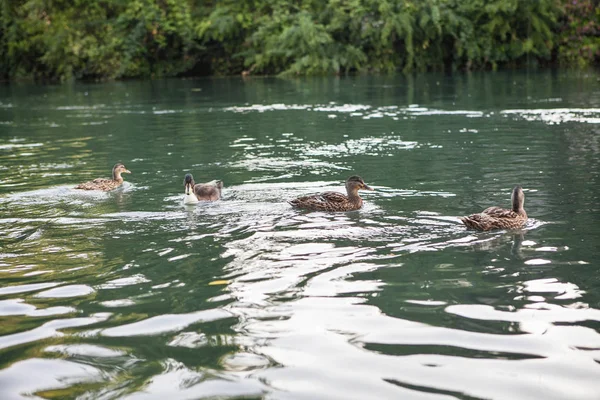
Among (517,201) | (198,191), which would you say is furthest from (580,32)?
(517,201)

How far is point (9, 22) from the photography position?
51.1 metres

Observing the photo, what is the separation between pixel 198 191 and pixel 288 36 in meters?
32.3

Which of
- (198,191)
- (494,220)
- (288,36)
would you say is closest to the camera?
(494,220)

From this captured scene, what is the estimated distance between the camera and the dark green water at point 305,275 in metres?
6.38

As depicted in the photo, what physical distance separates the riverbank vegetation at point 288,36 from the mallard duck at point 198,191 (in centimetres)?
3113

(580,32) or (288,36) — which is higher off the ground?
(288,36)

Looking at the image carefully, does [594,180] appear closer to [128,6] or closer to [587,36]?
[587,36]

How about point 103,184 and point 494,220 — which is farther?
point 103,184

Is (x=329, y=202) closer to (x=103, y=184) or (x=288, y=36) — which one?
(x=103, y=184)

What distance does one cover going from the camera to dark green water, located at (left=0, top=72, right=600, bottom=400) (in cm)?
638

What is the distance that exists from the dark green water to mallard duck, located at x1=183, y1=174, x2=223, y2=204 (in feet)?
0.77

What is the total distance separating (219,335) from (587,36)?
136 ft

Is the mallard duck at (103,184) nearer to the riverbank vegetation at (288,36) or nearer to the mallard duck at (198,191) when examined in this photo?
the mallard duck at (198,191)

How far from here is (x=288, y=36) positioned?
1754 inches
